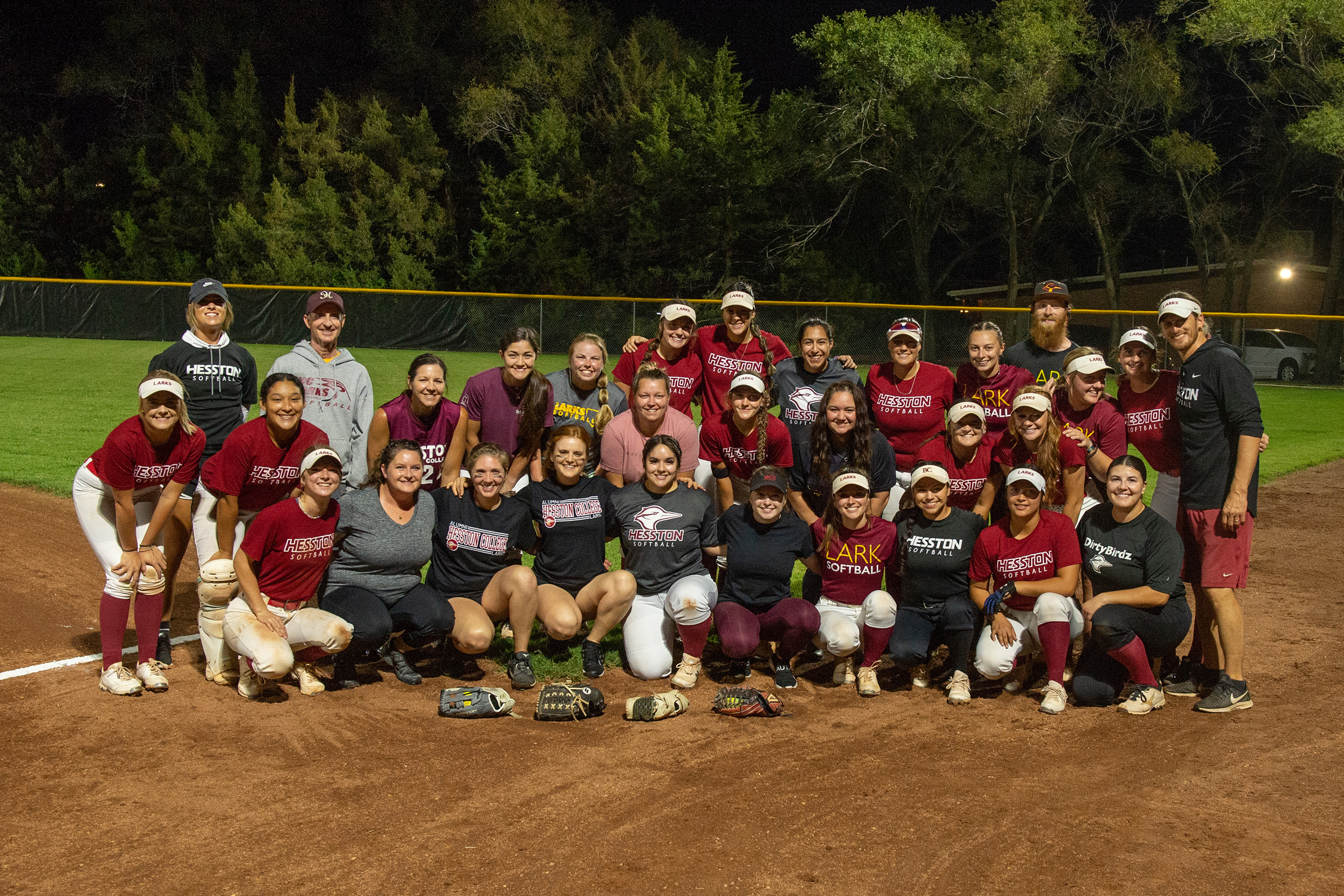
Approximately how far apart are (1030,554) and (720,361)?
2210mm

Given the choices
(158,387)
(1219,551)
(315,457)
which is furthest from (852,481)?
(158,387)

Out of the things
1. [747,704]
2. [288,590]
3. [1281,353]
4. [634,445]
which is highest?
[1281,353]

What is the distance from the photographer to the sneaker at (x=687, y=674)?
559cm

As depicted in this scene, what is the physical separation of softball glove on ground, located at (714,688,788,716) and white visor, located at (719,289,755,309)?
2405 mm

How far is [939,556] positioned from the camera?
564 centimetres

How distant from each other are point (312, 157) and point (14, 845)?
36642 mm

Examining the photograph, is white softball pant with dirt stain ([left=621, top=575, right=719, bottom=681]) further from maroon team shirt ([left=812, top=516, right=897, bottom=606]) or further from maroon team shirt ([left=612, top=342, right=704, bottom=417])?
maroon team shirt ([left=612, top=342, right=704, bottom=417])

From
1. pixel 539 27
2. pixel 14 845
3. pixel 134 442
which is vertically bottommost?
pixel 14 845

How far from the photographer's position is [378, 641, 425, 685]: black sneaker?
5.60 meters

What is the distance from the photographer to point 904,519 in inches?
229

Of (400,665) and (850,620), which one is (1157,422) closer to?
(850,620)

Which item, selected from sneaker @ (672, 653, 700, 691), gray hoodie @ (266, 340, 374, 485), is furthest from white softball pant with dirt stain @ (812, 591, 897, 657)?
gray hoodie @ (266, 340, 374, 485)

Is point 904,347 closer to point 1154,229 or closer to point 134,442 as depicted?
point 134,442

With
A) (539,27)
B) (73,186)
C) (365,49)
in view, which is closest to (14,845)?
(539,27)
